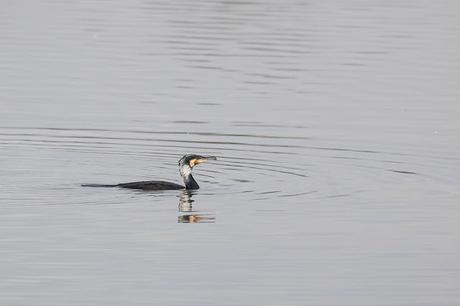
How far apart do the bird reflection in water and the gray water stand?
40 mm

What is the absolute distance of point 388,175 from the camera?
19953mm

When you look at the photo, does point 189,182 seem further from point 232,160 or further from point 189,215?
point 232,160

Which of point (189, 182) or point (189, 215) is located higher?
point (189, 182)

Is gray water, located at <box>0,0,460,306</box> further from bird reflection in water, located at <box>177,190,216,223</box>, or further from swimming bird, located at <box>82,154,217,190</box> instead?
swimming bird, located at <box>82,154,217,190</box>

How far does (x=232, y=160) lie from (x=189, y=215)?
4.12 meters

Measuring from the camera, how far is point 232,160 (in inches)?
829

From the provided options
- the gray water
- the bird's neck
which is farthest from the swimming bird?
the gray water

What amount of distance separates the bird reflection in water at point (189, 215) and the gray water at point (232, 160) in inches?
1.6

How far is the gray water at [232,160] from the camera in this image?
14086 mm

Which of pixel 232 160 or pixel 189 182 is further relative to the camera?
pixel 232 160

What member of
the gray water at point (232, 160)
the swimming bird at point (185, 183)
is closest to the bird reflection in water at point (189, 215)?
the gray water at point (232, 160)

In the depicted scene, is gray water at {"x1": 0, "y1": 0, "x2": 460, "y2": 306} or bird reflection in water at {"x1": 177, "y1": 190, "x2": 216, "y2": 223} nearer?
gray water at {"x1": 0, "y1": 0, "x2": 460, "y2": 306}

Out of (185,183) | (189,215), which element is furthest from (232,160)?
(189,215)

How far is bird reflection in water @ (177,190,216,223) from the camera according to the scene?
54.7 feet
